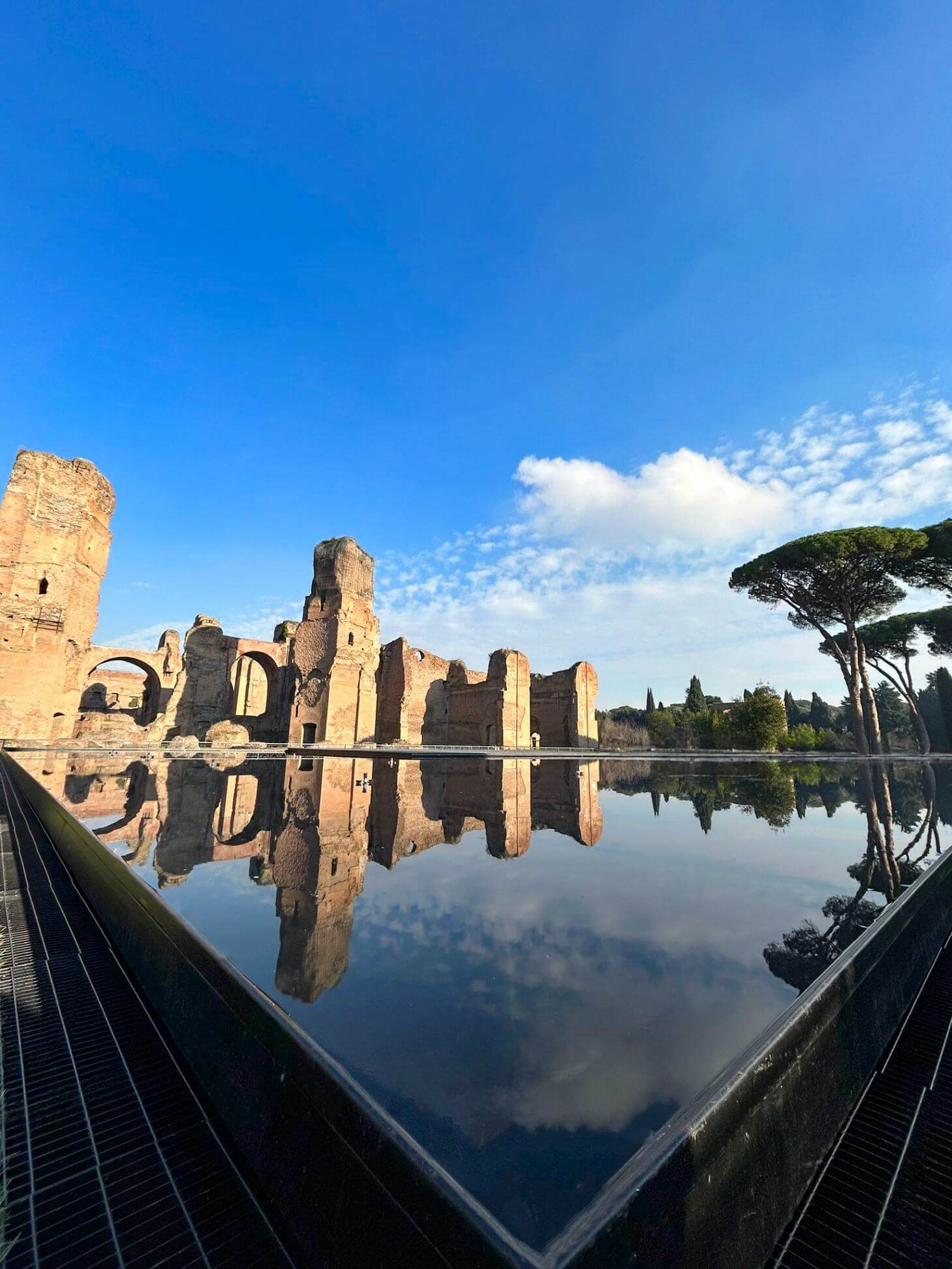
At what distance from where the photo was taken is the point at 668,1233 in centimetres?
74

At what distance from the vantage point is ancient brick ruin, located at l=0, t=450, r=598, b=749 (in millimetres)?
18469

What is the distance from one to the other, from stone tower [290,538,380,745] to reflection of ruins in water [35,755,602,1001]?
927 cm

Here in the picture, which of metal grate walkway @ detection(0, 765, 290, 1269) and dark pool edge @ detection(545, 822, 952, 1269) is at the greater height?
dark pool edge @ detection(545, 822, 952, 1269)

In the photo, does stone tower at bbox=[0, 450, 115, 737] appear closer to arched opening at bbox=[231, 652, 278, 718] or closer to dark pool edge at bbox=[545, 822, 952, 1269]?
arched opening at bbox=[231, 652, 278, 718]

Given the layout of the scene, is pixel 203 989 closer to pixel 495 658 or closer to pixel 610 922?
pixel 610 922

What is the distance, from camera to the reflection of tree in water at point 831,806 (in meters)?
2.09

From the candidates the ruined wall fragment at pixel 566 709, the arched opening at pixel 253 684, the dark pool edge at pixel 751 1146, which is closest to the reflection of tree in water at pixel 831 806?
the dark pool edge at pixel 751 1146

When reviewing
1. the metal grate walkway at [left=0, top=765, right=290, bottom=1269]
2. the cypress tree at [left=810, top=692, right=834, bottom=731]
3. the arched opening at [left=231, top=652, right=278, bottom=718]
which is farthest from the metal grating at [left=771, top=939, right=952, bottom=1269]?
the cypress tree at [left=810, top=692, right=834, bottom=731]

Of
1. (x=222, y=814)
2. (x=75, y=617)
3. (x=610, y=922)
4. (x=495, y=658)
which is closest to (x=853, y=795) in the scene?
(x=610, y=922)

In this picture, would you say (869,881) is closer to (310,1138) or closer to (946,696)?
(310,1138)

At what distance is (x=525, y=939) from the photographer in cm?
216

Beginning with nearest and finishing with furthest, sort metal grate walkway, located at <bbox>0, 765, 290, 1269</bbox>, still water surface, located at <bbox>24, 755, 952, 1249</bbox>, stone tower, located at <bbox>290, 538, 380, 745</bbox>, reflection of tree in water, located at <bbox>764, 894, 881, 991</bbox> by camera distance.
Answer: metal grate walkway, located at <bbox>0, 765, 290, 1269</bbox> < still water surface, located at <bbox>24, 755, 952, 1249</bbox> < reflection of tree in water, located at <bbox>764, 894, 881, 991</bbox> < stone tower, located at <bbox>290, 538, 380, 745</bbox>

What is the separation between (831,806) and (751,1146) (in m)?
6.95

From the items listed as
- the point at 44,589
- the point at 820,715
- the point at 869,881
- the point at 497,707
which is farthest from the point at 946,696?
the point at 44,589
